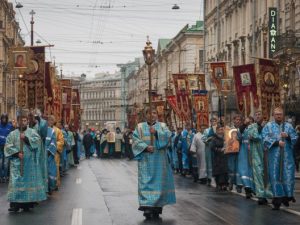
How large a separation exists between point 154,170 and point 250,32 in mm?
38853

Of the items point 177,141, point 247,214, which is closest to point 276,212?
point 247,214

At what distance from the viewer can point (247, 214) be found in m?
14.4

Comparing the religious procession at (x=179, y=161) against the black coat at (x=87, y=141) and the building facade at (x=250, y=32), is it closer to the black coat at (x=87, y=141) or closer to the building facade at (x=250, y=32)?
the building facade at (x=250, y=32)

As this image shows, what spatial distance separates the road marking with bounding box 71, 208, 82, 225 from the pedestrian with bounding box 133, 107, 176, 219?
3.61ft

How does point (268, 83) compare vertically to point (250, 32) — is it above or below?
below

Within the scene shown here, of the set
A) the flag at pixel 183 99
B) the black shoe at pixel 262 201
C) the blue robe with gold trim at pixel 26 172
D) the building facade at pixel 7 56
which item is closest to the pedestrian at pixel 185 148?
the flag at pixel 183 99

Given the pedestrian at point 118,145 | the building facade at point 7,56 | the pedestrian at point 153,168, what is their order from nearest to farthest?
the pedestrian at point 153,168 < the pedestrian at point 118,145 < the building facade at point 7,56

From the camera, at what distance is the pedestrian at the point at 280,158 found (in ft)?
50.7

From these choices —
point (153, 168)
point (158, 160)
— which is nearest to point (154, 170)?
point (153, 168)

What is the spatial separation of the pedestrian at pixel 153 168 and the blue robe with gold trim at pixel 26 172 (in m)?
1.99

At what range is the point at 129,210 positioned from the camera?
49.4 feet

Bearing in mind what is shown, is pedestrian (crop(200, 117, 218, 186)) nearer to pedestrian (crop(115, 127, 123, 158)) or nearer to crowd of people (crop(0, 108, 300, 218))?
crowd of people (crop(0, 108, 300, 218))

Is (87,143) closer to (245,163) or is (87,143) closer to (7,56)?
(7,56)

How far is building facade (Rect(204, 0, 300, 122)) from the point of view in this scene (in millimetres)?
38188
